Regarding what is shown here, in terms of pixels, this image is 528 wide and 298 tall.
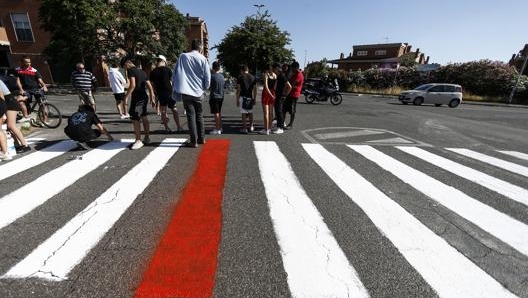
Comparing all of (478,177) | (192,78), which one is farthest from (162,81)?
(478,177)

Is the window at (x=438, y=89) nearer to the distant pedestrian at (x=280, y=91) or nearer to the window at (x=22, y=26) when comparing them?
the distant pedestrian at (x=280, y=91)

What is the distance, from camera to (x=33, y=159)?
4.88m

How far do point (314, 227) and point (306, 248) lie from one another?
42 centimetres

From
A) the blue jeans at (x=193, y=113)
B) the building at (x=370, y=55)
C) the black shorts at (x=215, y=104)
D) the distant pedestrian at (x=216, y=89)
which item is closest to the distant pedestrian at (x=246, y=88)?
the distant pedestrian at (x=216, y=89)

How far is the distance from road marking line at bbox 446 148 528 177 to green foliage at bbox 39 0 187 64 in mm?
21190

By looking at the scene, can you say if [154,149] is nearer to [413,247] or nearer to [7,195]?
[7,195]

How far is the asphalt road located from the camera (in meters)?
2.21

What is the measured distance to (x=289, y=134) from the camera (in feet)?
25.2

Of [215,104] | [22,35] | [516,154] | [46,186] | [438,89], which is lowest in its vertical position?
[516,154]

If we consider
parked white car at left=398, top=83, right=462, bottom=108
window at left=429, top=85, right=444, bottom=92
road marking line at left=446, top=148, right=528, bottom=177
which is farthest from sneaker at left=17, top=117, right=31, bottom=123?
window at left=429, top=85, right=444, bottom=92

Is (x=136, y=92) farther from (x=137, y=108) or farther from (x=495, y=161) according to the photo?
(x=495, y=161)

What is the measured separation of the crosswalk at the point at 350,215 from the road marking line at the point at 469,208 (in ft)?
0.04

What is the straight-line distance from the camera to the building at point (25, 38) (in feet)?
86.0

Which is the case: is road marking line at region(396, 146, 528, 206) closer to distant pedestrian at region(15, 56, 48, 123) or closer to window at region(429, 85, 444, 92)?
distant pedestrian at region(15, 56, 48, 123)
